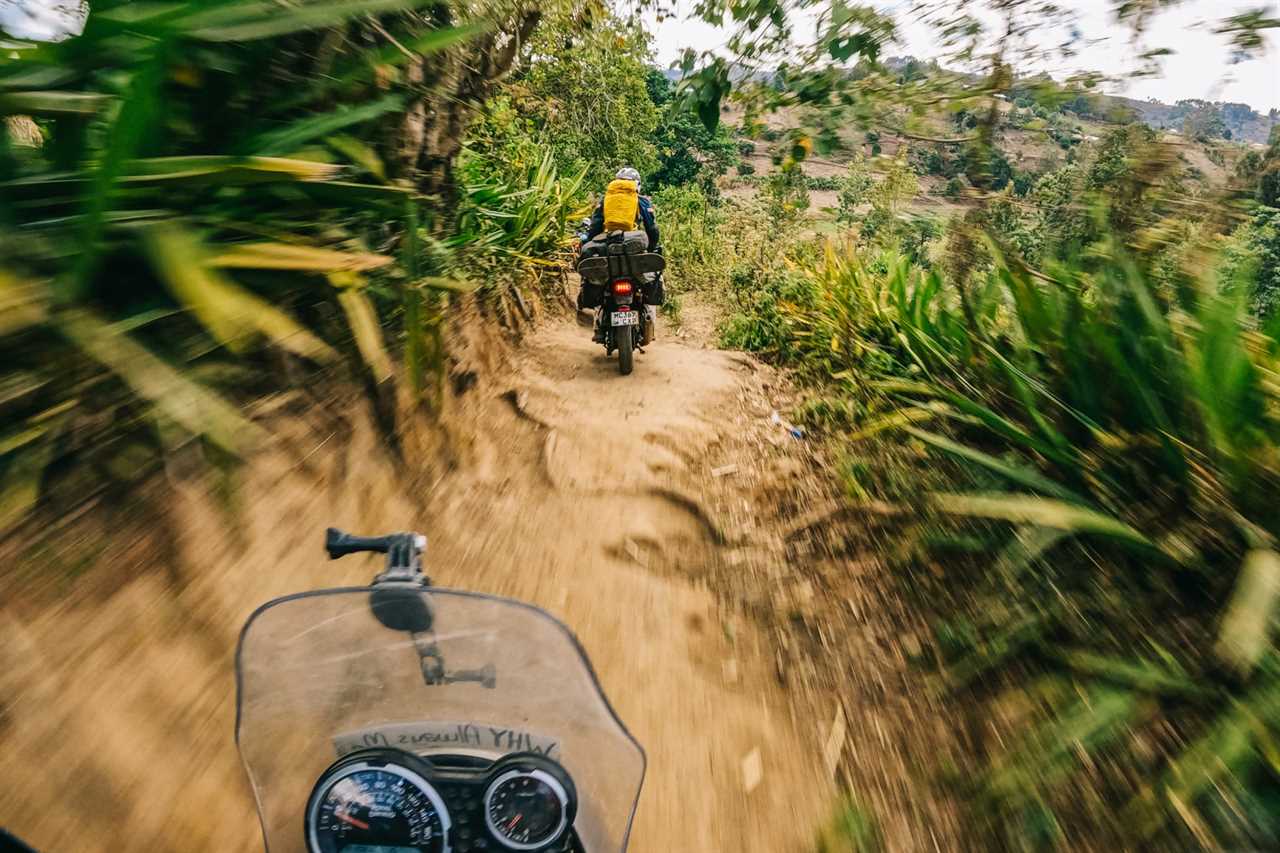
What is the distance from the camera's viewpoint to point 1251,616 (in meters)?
1.26

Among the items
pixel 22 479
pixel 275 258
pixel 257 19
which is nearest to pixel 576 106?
pixel 257 19

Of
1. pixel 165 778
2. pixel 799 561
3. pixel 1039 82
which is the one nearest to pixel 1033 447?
pixel 799 561

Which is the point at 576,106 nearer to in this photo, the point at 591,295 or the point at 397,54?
the point at 591,295

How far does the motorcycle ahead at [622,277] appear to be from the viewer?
463cm

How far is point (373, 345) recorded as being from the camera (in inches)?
80.7

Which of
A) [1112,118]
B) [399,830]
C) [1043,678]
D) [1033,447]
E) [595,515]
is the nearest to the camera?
[399,830]

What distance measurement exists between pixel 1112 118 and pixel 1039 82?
0.98 ft

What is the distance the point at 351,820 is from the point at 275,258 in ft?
4.79

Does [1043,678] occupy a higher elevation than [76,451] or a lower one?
lower

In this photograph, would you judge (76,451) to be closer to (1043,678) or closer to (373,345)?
(373,345)

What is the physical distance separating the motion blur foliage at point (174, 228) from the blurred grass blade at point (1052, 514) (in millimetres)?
2129

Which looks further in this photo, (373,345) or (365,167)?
(365,167)

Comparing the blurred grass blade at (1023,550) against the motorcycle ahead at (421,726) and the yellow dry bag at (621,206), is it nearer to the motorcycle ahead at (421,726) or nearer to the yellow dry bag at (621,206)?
the motorcycle ahead at (421,726)

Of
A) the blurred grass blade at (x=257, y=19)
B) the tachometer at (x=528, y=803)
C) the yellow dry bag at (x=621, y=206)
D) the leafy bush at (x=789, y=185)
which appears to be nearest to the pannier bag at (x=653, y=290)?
the yellow dry bag at (x=621, y=206)
